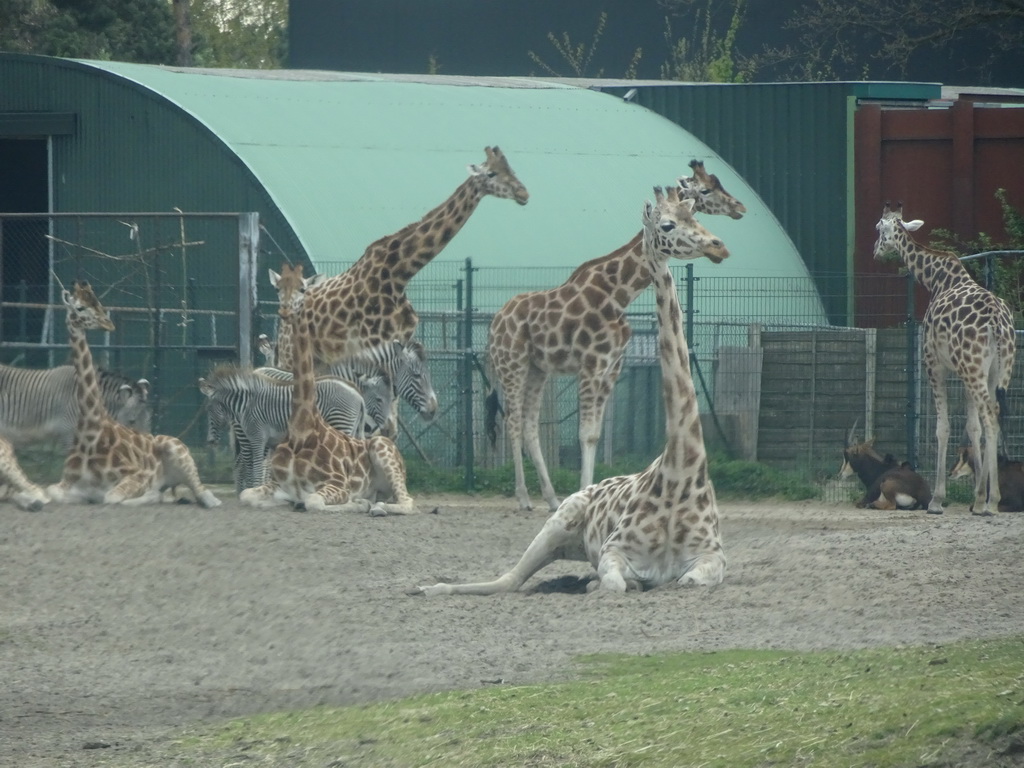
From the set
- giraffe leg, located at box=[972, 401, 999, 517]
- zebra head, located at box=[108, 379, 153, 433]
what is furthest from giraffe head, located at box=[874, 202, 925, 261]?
zebra head, located at box=[108, 379, 153, 433]

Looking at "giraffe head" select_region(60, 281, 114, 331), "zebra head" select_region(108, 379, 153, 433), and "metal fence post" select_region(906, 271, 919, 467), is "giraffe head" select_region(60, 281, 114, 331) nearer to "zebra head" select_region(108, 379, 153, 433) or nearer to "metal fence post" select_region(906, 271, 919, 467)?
"zebra head" select_region(108, 379, 153, 433)

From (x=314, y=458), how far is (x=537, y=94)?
12.5m

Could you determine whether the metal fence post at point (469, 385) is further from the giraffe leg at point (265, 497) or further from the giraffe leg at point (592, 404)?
the giraffe leg at point (265, 497)

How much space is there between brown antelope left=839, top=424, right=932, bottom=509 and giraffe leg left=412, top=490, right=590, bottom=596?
6.07m

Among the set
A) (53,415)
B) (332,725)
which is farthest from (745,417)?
(332,725)

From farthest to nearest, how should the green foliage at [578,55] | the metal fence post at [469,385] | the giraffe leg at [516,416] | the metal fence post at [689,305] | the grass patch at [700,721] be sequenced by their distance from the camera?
the green foliage at [578,55]
the metal fence post at [469,385]
the metal fence post at [689,305]
the giraffe leg at [516,416]
the grass patch at [700,721]

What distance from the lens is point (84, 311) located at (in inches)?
576

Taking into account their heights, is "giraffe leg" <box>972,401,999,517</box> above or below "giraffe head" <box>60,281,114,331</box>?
below

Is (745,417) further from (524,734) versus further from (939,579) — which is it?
(524,734)

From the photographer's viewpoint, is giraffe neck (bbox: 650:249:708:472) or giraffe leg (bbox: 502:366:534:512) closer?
giraffe neck (bbox: 650:249:708:472)

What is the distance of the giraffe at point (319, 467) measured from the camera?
13602mm

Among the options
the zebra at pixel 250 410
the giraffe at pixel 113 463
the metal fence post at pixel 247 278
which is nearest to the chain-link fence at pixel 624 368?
the metal fence post at pixel 247 278

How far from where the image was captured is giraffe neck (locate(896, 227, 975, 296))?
15.5 m

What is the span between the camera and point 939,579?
8805 mm
